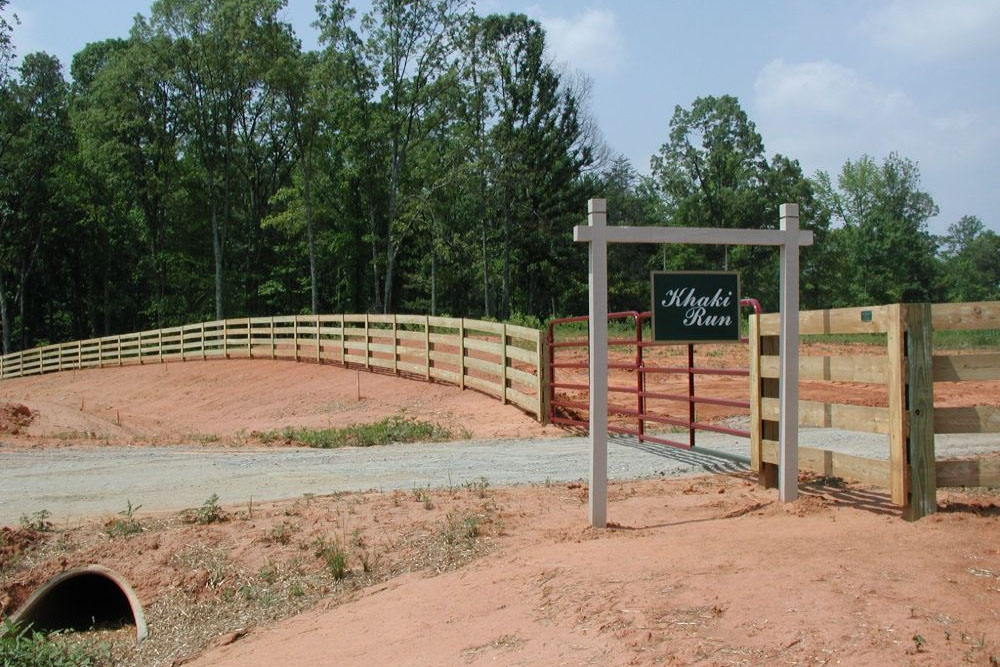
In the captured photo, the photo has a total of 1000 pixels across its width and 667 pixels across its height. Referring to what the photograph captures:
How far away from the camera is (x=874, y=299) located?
58.2 m

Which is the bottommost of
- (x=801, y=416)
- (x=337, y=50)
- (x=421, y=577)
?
(x=421, y=577)

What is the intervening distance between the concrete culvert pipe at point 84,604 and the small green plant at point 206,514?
73cm

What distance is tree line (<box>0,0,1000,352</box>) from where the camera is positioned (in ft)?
124

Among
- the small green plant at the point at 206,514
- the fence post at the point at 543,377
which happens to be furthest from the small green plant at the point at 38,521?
the fence post at the point at 543,377

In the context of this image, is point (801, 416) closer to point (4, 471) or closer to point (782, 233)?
point (782, 233)

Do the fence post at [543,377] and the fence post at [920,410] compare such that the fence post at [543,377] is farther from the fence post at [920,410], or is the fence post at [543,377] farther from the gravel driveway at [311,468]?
the fence post at [920,410]

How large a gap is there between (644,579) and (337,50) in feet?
120

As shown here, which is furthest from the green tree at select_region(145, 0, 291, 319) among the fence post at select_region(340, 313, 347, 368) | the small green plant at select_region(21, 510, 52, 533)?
Result: the small green plant at select_region(21, 510, 52, 533)

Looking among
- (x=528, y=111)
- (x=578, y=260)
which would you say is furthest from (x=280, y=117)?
(x=578, y=260)

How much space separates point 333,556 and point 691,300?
339cm

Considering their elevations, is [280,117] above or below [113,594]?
above

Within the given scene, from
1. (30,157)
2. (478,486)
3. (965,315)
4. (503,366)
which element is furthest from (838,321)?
(30,157)

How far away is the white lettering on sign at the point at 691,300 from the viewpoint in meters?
6.88

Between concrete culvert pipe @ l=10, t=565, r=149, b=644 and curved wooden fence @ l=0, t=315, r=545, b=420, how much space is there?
282 inches
